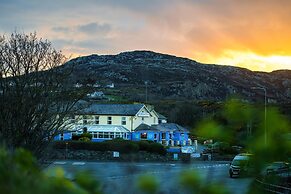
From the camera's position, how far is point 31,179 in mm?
1846

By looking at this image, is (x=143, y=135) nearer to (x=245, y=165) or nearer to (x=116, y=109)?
(x=116, y=109)

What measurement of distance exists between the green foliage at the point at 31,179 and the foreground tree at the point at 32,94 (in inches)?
661

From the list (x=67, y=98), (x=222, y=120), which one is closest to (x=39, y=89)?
(x=67, y=98)

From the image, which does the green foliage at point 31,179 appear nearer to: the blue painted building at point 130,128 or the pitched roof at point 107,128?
the blue painted building at point 130,128

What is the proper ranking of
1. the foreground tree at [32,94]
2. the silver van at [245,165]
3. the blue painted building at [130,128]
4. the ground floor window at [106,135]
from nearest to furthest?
the silver van at [245,165], the foreground tree at [32,94], the ground floor window at [106,135], the blue painted building at [130,128]

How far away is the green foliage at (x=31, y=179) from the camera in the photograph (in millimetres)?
1723

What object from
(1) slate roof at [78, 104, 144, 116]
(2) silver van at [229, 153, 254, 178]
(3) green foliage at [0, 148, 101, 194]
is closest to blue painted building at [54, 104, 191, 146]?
(1) slate roof at [78, 104, 144, 116]

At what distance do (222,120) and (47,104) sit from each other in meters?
21.1

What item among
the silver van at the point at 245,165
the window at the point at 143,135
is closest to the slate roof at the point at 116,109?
the window at the point at 143,135

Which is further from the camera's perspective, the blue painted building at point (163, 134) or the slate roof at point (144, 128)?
the slate roof at point (144, 128)

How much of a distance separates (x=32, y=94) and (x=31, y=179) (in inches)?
833

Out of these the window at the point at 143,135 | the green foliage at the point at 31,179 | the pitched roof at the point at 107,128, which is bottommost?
the window at the point at 143,135

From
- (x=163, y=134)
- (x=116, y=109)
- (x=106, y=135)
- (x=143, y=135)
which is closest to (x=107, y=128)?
(x=106, y=135)

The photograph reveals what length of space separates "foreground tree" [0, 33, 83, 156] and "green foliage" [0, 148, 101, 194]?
16.8 metres
